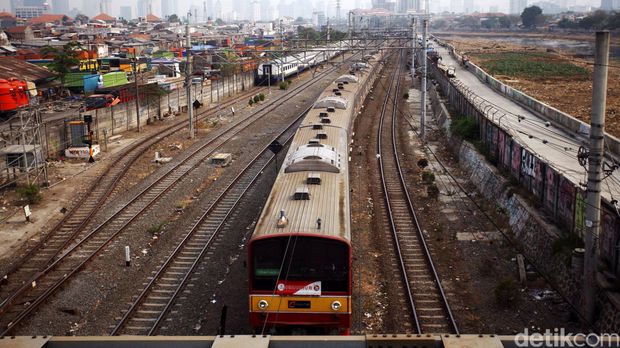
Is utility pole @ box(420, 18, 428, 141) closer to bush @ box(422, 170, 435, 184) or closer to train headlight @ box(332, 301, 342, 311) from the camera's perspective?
bush @ box(422, 170, 435, 184)

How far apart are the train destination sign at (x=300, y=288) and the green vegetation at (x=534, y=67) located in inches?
1993

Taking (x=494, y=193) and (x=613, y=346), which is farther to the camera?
(x=494, y=193)

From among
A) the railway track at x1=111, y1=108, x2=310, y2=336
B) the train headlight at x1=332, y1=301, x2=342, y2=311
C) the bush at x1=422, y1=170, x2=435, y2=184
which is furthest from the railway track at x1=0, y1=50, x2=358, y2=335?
the bush at x1=422, y1=170, x2=435, y2=184

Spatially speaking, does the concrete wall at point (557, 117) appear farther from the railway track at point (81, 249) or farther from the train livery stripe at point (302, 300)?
the railway track at point (81, 249)

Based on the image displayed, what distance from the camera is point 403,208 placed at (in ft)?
63.1

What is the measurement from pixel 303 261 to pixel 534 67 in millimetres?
60889

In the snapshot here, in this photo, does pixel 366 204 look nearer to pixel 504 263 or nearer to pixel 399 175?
pixel 399 175

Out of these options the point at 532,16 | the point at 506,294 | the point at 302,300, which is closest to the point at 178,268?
the point at 302,300

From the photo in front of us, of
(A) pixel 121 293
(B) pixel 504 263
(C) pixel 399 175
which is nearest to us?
(A) pixel 121 293

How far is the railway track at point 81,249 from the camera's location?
40.7 ft

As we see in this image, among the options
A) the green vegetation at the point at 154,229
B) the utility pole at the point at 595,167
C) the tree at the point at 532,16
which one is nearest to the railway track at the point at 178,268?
the green vegetation at the point at 154,229

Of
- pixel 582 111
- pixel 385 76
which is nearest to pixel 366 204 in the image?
pixel 582 111

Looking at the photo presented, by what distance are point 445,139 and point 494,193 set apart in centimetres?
1131

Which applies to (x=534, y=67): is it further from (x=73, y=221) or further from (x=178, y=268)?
(x=178, y=268)
